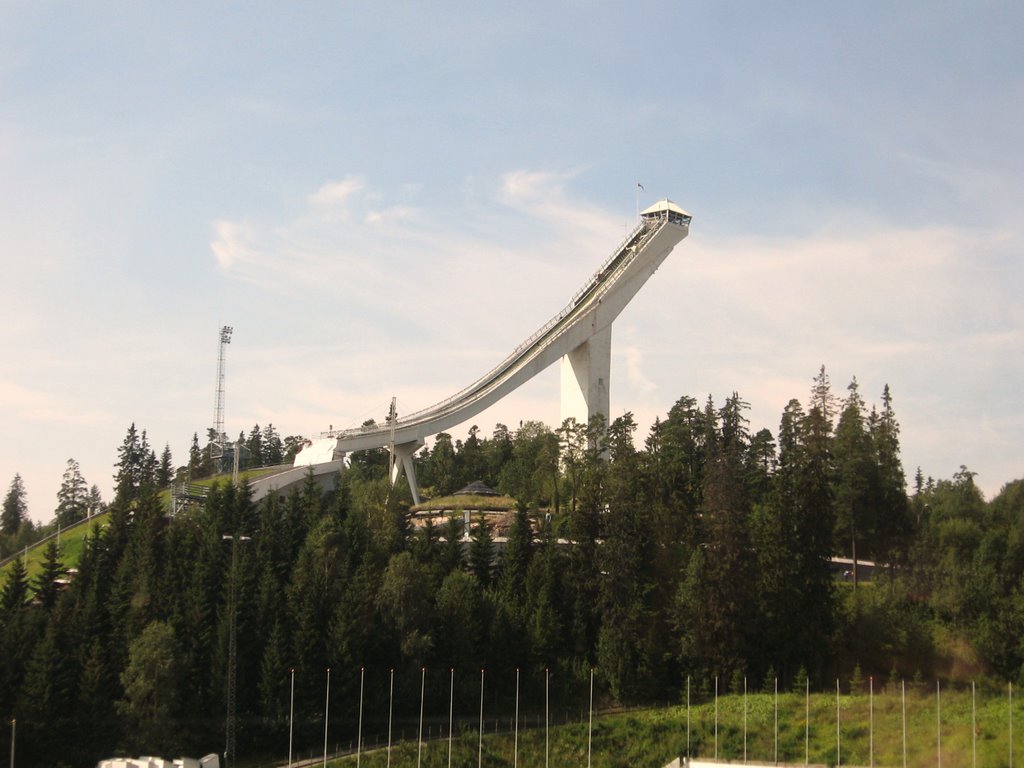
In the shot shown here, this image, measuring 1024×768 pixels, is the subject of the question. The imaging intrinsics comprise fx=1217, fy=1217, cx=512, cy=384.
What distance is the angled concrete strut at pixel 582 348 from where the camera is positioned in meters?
59.7

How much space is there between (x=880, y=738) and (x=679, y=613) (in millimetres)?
9373

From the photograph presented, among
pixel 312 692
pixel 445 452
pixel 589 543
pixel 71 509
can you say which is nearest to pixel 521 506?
pixel 589 543

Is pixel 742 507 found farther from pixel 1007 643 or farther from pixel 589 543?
pixel 1007 643

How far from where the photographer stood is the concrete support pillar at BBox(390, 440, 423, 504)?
58969mm

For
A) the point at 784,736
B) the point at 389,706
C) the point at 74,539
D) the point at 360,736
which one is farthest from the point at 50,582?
the point at 784,736

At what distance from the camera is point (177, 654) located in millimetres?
37719

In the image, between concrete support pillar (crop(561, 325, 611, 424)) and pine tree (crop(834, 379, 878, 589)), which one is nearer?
pine tree (crop(834, 379, 878, 589))

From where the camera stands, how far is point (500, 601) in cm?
4359

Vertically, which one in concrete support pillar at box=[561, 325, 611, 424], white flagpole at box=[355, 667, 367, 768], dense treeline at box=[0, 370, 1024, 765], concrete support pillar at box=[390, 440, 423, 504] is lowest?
white flagpole at box=[355, 667, 367, 768]

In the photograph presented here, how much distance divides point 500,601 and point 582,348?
22.0 meters

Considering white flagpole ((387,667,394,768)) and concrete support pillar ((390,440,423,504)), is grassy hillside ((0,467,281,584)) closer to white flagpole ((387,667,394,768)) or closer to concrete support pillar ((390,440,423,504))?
concrete support pillar ((390,440,423,504))

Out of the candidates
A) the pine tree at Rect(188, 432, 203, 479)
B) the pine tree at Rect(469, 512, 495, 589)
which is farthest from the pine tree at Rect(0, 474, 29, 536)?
the pine tree at Rect(469, 512, 495, 589)

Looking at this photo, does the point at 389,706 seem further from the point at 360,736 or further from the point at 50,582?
the point at 50,582

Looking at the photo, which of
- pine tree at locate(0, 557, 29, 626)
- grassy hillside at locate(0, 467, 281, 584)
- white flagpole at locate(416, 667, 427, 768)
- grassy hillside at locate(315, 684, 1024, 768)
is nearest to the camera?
grassy hillside at locate(315, 684, 1024, 768)
